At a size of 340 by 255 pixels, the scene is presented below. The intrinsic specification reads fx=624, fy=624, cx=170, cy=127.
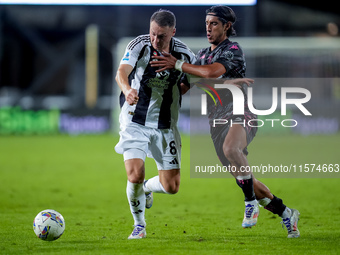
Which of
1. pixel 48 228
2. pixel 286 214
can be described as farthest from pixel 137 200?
pixel 286 214

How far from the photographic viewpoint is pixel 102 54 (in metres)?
33.1

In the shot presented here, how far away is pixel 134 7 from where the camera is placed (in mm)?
30406

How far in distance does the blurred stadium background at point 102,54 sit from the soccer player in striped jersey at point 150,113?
53.0 feet

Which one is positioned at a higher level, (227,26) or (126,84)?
(227,26)

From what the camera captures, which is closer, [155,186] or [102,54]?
[155,186]

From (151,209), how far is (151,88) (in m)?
2.69

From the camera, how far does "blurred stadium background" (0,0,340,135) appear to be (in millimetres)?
23297

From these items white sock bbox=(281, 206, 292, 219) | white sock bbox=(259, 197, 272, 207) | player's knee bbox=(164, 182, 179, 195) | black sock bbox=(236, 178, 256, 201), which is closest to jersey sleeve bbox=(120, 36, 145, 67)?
player's knee bbox=(164, 182, 179, 195)

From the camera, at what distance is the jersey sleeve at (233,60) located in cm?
618

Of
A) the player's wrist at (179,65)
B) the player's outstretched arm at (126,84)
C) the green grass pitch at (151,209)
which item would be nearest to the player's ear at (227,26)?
the player's wrist at (179,65)

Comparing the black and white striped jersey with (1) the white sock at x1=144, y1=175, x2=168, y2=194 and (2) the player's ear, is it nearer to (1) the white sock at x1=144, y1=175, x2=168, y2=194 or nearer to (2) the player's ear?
(2) the player's ear

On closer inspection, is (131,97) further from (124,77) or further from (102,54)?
(102,54)

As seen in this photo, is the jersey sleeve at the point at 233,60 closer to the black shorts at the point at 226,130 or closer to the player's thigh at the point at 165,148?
the black shorts at the point at 226,130

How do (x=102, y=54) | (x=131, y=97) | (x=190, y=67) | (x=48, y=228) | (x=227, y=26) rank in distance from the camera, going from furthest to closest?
(x=102, y=54)
(x=227, y=26)
(x=190, y=67)
(x=48, y=228)
(x=131, y=97)
